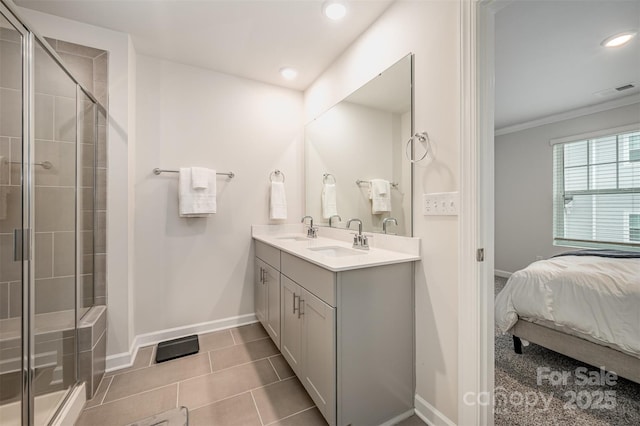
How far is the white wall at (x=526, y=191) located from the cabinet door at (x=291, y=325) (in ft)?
13.6

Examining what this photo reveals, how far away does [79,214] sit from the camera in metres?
1.67

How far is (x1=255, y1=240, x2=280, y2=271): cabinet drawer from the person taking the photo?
1992mm

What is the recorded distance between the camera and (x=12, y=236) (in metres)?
1.15

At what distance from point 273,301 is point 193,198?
112 centimetres

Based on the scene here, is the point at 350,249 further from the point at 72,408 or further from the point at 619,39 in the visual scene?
the point at 619,39

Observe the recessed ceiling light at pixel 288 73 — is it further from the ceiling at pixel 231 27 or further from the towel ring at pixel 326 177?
the towel ring at pixel 326 177

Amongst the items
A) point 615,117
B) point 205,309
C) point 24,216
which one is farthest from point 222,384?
point 615,117

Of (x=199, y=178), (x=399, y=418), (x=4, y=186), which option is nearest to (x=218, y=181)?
(x=199, y=178)

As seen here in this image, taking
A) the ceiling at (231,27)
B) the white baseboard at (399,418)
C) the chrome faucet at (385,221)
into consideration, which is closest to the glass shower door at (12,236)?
the ceiling at (231,27)

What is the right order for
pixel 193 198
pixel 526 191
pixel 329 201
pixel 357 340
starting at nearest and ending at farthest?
pixel 357 340
pixel 193 198
pixel 329 201
pixel 526 191

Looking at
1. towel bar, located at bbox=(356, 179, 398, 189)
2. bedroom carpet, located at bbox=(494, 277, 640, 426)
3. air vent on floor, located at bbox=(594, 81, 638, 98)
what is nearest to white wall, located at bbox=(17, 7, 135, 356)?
towel bar, located at bbox=(356, 179, 398, 189)

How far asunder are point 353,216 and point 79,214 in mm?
1884

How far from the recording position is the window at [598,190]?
319cm

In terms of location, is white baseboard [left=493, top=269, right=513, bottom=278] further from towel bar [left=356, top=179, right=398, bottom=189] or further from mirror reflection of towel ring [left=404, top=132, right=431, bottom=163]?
mirror reflection of towel ring [left=404, top=132, right=431, bottom=163]
